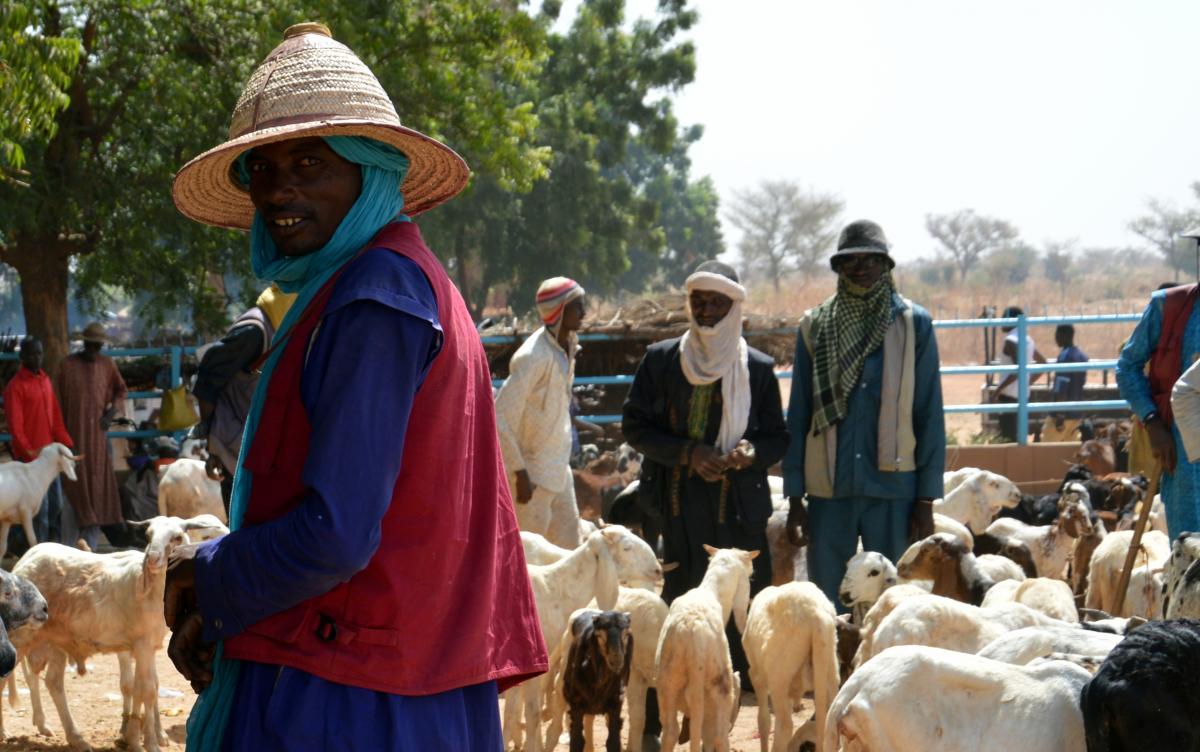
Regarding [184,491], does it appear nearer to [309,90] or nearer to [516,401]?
[516,401]

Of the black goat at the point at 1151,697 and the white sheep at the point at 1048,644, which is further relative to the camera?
the white sheep at the point at 1048,644

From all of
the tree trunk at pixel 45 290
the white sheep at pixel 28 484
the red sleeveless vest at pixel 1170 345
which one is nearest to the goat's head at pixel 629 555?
the red sleeveless vest at pixel 1170 345

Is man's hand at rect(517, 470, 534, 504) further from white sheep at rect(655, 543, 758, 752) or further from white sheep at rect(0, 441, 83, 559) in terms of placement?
white sheep at rect(0, 441, 83, 559)

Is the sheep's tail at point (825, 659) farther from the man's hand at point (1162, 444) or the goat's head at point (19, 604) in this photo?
the goat's head at point (19, 604)

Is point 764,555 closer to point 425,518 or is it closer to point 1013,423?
point 425,518

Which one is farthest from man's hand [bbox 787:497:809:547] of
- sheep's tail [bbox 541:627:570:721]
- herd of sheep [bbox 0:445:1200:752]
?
sheep's tail [bbox 541:627:570:721]

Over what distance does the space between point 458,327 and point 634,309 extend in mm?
14843

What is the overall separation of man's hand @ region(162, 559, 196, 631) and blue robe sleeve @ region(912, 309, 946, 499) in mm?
4766

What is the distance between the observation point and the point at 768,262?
76688 mm

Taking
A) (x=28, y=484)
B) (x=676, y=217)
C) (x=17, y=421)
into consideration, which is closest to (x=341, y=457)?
(x=28, y=484)

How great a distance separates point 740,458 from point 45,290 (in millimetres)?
9157

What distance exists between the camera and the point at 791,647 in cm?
626

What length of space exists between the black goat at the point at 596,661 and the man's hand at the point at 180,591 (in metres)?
3.52

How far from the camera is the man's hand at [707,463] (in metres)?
6.87
